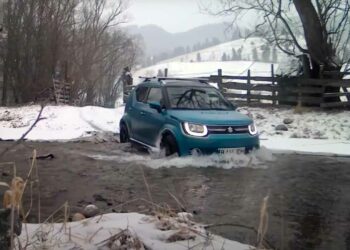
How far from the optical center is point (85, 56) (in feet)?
148

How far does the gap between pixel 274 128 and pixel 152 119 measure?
23.0 ft

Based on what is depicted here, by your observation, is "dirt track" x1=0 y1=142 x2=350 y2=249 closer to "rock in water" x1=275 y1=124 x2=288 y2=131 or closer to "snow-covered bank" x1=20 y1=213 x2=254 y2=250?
"snow-covered bank" x1=20 y1=213 x2=254 y2=250

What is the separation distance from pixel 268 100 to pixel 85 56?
1058 inches

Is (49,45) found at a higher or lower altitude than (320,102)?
higher

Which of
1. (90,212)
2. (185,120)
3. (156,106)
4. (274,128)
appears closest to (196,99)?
(156,106)

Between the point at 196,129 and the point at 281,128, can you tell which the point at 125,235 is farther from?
the point at 281,128

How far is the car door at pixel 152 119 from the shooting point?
1027 centimetres

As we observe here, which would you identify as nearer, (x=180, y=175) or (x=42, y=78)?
(x=180, y=175)

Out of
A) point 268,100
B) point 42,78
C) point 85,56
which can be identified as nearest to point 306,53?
point 268,100

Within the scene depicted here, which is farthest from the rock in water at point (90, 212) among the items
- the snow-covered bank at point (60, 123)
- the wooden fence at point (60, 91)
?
the wooden fence at point (60, 91)

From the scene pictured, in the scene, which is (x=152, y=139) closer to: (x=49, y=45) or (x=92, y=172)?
(x=92, y=172)

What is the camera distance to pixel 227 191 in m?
7.66

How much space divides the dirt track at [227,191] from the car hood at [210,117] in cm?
89

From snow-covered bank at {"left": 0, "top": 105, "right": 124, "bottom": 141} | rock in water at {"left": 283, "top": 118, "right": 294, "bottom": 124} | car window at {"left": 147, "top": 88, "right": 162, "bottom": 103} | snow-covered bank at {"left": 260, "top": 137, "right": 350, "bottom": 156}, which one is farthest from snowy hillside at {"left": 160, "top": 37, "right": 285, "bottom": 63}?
car window at {"left": 147, "top": 88, "right": 162, "bottom": 103}
